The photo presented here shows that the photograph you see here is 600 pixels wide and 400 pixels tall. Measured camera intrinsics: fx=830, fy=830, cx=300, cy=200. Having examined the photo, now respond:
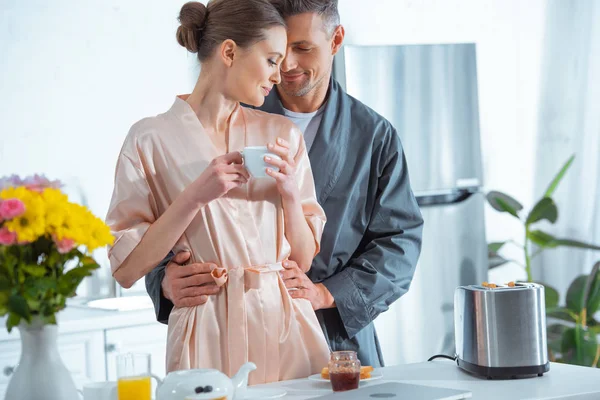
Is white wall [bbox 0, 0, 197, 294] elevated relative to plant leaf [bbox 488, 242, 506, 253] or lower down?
elevated

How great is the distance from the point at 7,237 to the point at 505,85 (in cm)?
381

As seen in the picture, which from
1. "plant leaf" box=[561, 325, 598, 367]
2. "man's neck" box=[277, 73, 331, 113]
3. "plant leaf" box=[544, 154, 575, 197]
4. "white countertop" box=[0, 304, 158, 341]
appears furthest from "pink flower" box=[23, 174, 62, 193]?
"plant leaf" box=[544, 154, 575, 197]

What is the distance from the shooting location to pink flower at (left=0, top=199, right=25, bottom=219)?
3.80 feet

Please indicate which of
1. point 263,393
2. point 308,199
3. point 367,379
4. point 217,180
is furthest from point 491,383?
point 217,180

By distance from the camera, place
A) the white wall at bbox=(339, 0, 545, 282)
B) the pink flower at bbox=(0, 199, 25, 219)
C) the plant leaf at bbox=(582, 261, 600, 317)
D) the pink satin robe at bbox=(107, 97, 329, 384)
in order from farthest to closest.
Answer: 1. the white wall at bbox=(339, 0, 545, 282)
2. the plant leaf at bbox=(582, 261, 600, 317)
3. the pink satin robe at bbox=(107, 97, 329, 384)
4. the pink flower at bbox=(0, 199, 25, 219)

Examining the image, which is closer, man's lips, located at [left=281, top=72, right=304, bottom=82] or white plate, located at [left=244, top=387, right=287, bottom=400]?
white plate, located at [left=244, top=387, right=287, bottom=400]

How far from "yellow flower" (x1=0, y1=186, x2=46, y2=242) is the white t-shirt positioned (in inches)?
44.4

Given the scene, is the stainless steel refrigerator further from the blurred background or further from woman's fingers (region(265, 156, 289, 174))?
woman's fingers (region(265, 156, 289, 174))

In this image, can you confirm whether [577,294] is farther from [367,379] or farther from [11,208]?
[11,208]

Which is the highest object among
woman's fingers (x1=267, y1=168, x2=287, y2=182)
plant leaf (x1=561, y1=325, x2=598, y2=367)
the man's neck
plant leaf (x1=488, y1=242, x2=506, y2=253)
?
the man's neck

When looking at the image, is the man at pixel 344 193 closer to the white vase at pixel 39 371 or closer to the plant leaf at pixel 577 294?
the white vase at pixel 39 371

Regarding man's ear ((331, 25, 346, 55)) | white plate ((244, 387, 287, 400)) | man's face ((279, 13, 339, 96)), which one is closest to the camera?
white plate ((244, 387, 287, 400))

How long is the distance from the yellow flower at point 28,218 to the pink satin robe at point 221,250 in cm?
56

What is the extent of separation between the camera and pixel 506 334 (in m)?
1.74
